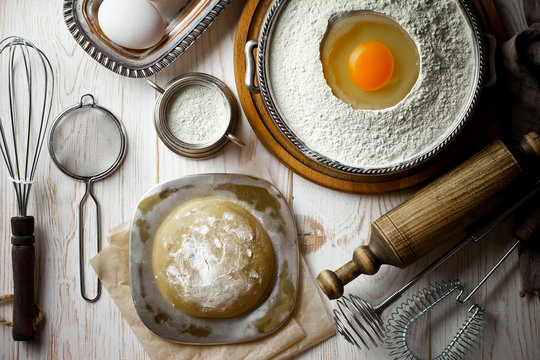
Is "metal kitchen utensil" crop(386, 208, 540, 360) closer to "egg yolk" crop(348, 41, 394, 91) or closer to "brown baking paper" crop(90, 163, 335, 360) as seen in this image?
"brown baking paper" crop(90, 163, 335, 360)

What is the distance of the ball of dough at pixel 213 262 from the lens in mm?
817

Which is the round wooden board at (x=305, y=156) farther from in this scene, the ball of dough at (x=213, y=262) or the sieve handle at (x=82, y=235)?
the sieve handle at (x=82, y=235)

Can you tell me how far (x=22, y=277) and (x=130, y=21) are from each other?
52 cm

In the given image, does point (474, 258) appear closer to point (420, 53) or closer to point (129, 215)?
point (420, 53)

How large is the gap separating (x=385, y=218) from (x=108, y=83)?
60 centimetres

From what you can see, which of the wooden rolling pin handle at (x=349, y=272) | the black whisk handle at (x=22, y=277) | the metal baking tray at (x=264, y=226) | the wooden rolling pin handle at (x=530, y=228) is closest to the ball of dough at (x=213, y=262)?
the metal baking tray at (x=264, y=226)

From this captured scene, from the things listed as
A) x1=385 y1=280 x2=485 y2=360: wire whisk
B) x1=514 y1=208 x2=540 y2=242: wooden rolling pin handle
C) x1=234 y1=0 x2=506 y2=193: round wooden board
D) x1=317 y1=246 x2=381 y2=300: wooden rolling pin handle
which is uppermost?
x1=234 y1=0 x2=506 y2=193: round wooden board

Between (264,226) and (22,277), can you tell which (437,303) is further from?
(22,277)

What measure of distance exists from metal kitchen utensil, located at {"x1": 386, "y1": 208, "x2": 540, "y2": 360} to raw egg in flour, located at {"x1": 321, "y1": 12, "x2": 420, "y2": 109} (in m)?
0.34

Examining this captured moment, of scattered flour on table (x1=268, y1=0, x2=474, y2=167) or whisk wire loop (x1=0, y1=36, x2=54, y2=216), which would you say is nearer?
scattered flour on table (x1=268, y1=0, x2=474, y2=167)

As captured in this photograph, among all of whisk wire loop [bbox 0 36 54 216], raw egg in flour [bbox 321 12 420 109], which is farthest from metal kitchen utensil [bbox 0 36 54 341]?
raw egg in flour [bbox 321 12 420 109]

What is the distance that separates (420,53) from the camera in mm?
744

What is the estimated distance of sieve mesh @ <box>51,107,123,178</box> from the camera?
2.92ft

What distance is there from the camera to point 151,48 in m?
0.85
